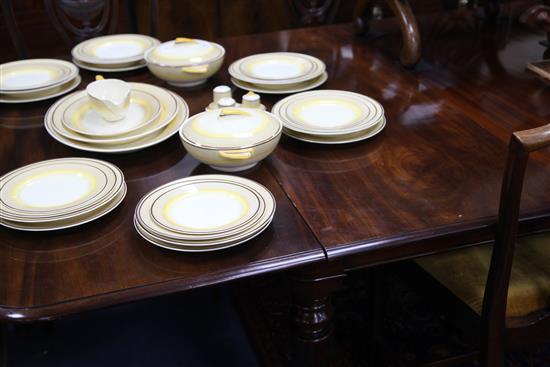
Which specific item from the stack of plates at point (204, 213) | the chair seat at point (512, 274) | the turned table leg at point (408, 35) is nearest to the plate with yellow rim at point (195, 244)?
the stack of plates at point (204, 213)

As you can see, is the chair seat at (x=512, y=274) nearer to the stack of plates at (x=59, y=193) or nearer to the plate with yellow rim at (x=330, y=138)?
the plate with yellow rim at (x=330, y=138)

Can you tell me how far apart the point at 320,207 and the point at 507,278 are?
0.86 feet

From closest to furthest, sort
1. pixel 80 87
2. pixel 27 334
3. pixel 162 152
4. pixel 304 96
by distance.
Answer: pixel 162 152 → pixel 304 96 → pixel 80 87 → pixel 27 334

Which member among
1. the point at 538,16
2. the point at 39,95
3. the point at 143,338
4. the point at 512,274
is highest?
the point at 538,16

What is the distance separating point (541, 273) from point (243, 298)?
2.10ft

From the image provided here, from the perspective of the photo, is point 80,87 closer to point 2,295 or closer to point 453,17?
point 2,295

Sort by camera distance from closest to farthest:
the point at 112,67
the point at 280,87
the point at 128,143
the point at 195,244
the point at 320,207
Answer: the point at 195,244 < the point at 320,207 < the point at 128,143 < the point at 280,87 < the point at 112,67

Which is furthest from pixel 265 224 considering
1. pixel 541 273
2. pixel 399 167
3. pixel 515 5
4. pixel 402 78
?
pixel 515 5

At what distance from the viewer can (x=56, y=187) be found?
0.81m

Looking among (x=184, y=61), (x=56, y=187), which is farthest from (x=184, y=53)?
(x=56, y=187)

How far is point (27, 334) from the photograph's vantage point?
1.33 meters

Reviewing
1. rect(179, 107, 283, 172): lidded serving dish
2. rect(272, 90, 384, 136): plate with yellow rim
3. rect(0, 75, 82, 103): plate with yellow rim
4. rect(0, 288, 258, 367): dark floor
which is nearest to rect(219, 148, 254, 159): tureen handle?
rect(179, 107, 283, 172): lidded serving dish

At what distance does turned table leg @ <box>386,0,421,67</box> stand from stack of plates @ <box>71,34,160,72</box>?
516mm

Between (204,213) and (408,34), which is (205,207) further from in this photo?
(408,34)
